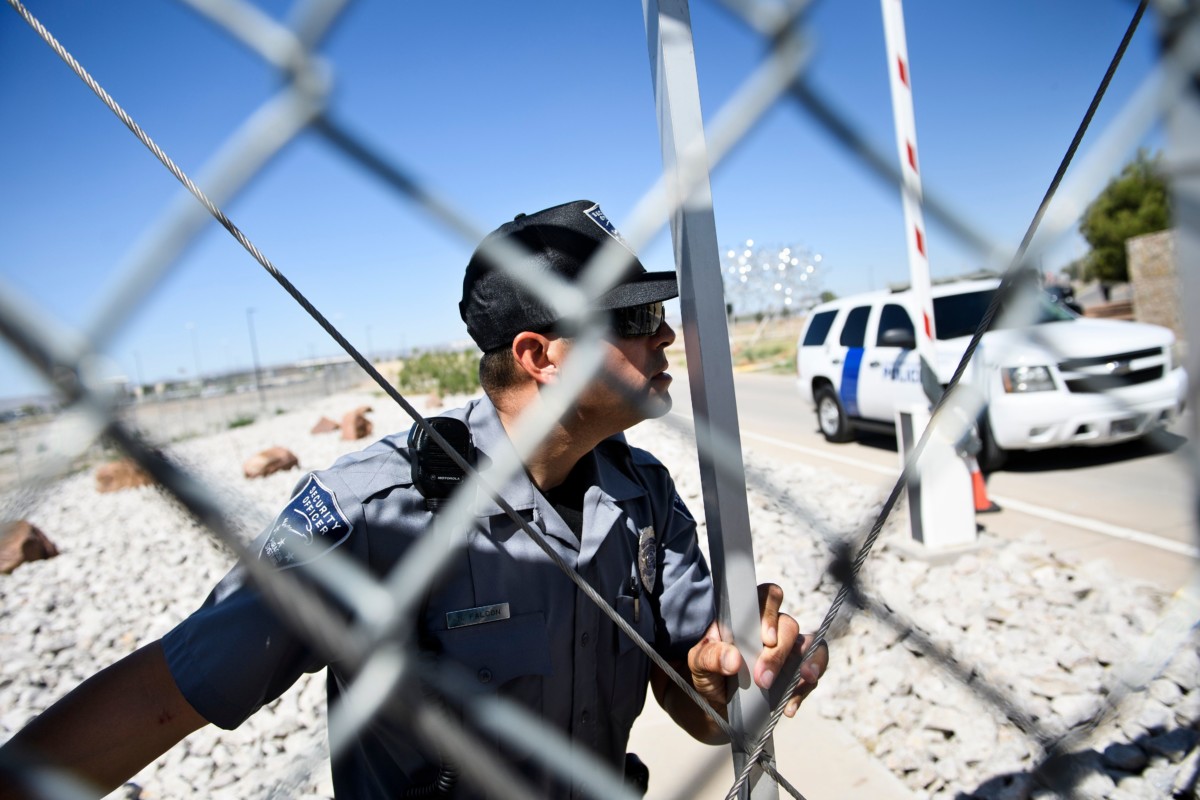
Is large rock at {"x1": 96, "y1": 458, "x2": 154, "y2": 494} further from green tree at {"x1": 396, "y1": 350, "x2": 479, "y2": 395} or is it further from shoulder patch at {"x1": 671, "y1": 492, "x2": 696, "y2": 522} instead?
green tree at {"x1": 396, "y1": 350, "x2": 479, "y2": 395}

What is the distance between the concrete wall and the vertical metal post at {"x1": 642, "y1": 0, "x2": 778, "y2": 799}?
49.4 feet

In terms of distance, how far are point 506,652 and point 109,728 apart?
617 millimetres

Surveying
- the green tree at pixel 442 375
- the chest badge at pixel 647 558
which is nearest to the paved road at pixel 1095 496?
the chest badge at pixel 647 558

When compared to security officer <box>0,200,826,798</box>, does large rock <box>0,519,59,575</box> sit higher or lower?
lower

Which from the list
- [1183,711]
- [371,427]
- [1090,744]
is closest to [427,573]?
[1090,744]

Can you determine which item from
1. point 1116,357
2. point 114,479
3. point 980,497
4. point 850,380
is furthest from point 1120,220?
point 114,479

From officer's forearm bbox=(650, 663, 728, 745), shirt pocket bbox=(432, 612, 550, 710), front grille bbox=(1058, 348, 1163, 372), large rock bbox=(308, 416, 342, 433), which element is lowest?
large rock bbox=(308, 416, 342, 433)

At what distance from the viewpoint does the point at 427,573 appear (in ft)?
3.62

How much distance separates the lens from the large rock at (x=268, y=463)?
9211 millimetres

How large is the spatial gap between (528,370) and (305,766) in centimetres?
86

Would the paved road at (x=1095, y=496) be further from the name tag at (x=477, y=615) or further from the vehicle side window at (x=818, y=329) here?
the name tag at (x=477, y=615)

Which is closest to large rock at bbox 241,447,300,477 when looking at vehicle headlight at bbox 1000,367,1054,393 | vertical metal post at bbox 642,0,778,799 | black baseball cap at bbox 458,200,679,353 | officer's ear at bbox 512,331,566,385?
vehicle headlight at bbox 1000,367,1054,393

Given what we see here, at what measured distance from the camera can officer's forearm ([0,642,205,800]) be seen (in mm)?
882

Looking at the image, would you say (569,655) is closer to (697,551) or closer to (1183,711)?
(697,551)
